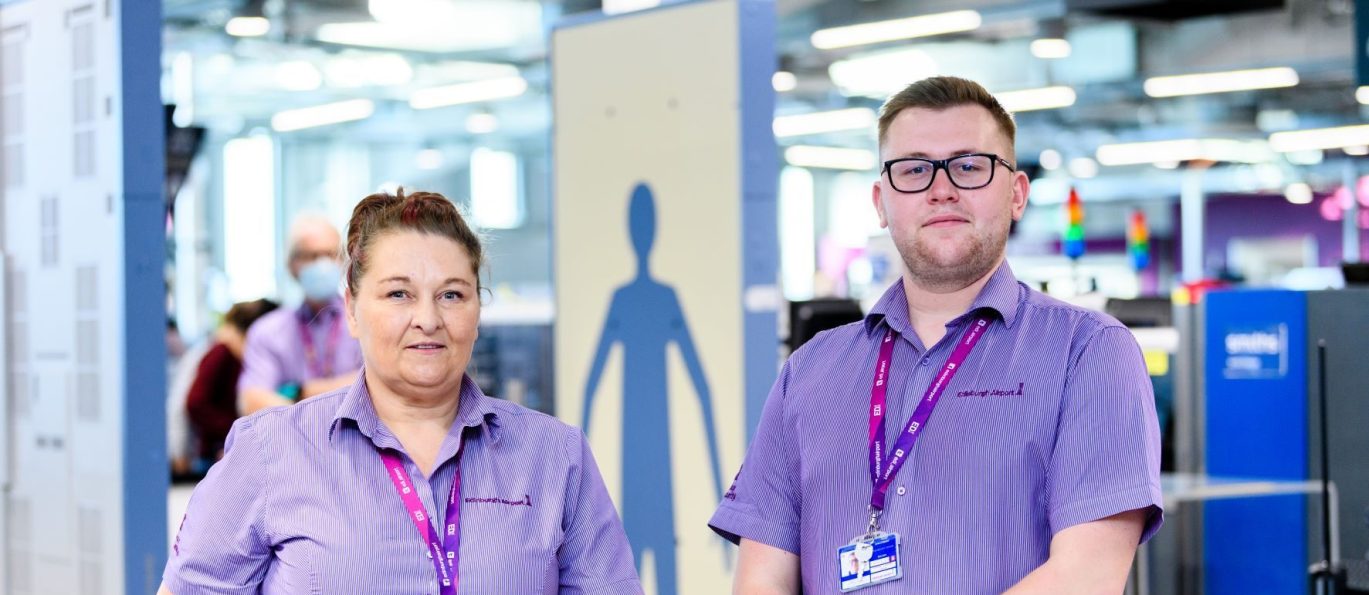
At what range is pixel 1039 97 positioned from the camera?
14766mm

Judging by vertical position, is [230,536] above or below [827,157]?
below

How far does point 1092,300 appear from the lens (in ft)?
18.7

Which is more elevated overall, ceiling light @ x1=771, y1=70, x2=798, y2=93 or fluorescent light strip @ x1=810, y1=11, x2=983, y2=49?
ceiling light @ x1=771, y1=70, x2=798, y2=93

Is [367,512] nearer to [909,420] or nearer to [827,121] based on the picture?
[909,420]

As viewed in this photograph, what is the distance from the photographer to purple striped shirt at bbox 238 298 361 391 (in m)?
4.70

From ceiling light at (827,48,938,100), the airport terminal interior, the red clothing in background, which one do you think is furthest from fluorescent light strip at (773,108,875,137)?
the red clothing in background

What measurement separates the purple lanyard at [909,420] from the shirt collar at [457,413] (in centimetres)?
51

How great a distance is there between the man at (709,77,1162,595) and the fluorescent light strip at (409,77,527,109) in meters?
12.8

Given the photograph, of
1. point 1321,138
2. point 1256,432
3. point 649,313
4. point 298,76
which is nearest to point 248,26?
point 298,76

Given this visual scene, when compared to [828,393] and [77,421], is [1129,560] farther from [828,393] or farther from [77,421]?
[77,421]

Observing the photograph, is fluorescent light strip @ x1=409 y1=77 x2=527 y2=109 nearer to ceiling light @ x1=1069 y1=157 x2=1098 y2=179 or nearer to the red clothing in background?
the red clothing in background

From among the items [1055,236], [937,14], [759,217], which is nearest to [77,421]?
[759,217]

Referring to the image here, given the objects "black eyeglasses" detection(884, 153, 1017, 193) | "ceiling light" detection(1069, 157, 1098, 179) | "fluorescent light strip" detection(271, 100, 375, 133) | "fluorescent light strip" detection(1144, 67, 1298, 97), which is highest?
"fluorescent light strip" detection(271, 100, 375, 133)

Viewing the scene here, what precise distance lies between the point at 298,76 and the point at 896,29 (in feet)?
22.5
